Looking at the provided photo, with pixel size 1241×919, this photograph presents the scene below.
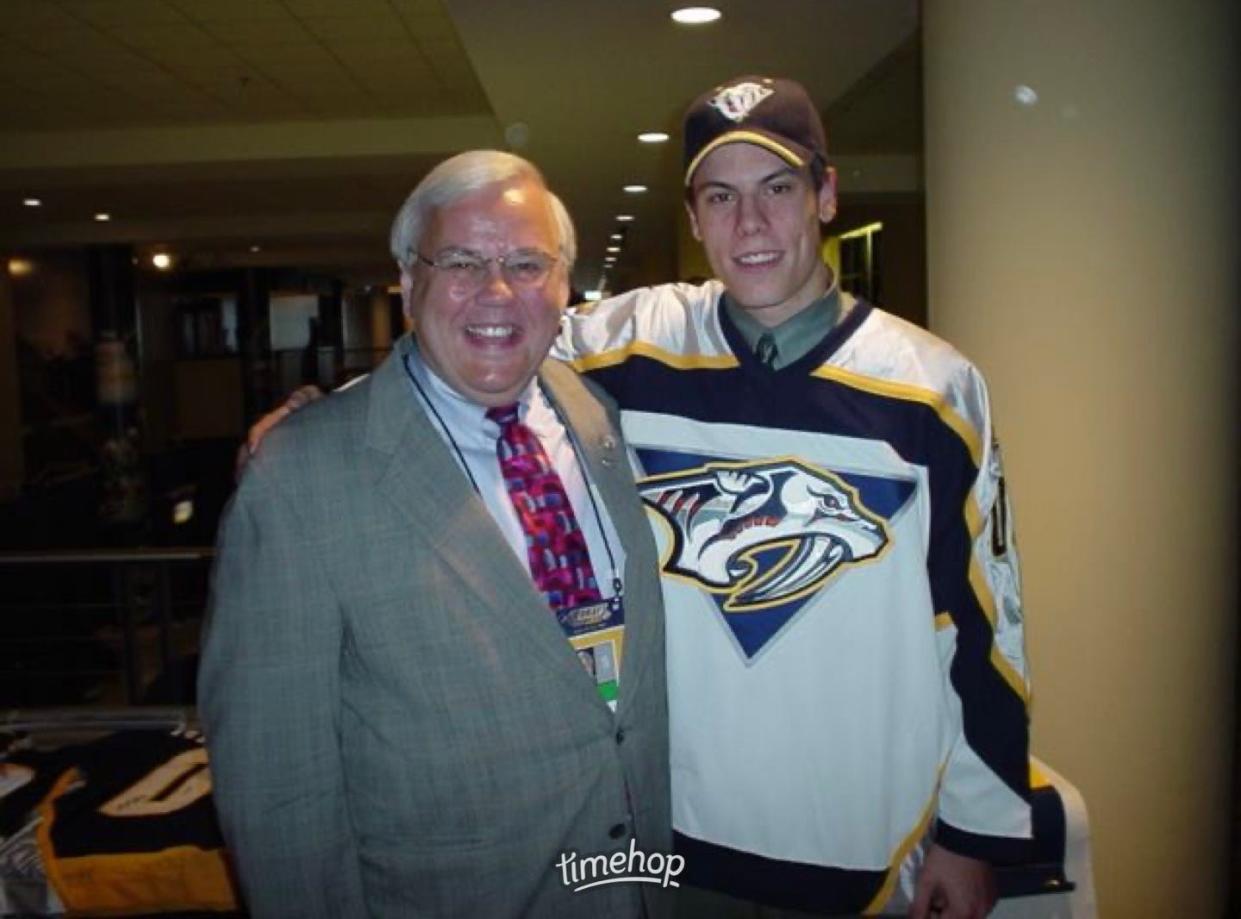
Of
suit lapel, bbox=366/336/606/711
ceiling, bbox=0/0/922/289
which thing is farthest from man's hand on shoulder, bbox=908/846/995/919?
ceiling, bbox=0/0/922/289

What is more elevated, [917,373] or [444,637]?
[917,373]

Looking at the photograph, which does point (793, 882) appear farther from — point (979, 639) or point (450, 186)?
point (450, 186)

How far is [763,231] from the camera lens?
1726mm

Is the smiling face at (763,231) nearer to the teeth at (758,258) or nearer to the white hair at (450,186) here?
the teeth at (758,258)

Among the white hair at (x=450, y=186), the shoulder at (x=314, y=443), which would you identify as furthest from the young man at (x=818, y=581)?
the shoulder at (x=314, y=443)

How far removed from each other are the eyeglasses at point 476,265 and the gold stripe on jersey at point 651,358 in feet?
1.03

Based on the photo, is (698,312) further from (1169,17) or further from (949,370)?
(1169,17)

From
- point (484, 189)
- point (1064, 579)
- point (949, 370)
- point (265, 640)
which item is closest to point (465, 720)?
point (265, 640)

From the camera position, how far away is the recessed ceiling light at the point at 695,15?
13.0 feet

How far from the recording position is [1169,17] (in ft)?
8.04

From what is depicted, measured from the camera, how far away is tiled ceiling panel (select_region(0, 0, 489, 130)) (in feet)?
18.9

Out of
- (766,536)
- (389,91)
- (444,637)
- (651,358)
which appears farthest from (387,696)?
(389,91)

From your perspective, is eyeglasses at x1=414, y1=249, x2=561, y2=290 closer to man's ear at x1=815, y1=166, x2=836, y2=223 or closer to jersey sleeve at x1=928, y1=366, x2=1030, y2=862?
man's ear at x1=815, y1=166, x2=836, y2=223

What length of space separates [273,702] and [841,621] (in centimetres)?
82
